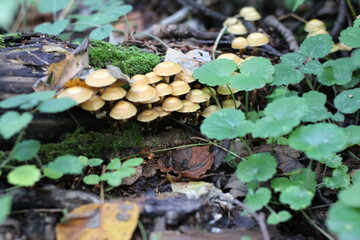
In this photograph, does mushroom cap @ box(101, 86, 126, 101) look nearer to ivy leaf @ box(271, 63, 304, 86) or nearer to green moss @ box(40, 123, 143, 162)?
green moss @ box(40, 123, 143, 162)

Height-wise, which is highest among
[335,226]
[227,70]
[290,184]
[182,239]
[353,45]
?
[353,45]

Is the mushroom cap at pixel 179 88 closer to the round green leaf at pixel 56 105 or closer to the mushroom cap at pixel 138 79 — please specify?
the mushroom cap at pixel 138 79

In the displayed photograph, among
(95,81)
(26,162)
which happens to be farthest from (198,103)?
(26,162)

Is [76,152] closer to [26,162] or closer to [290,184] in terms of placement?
[26,162]

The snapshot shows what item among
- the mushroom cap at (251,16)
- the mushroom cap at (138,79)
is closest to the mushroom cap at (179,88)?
the mushroom cap at (138,79)

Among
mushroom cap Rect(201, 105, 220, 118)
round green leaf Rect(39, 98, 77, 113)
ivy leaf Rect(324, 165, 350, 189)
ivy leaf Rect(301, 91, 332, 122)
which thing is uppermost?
round green leaf Rect(39, 98, 77, 113)

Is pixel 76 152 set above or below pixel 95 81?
below

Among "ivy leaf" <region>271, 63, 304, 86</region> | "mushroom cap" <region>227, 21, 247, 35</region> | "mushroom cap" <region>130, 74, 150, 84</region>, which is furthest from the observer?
"mushroom cap" <region>227, 21, 247, 35</region>

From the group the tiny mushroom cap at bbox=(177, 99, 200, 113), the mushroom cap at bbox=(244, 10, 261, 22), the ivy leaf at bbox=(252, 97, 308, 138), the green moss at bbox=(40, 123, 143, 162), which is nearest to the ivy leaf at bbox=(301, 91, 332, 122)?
the ivy leaf at bbox=(252, 97, 308, 138)
